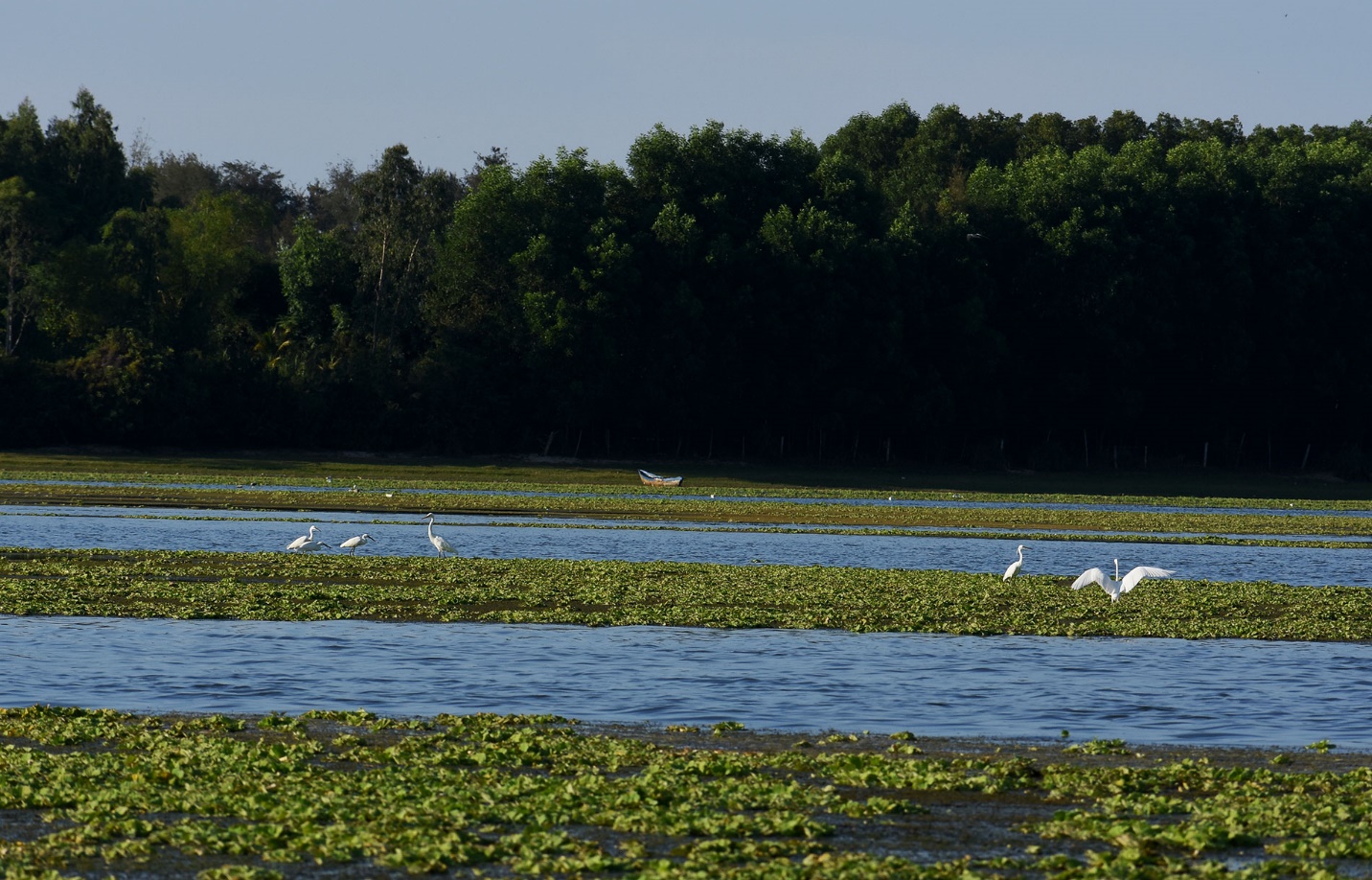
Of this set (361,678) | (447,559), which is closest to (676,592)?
(447,559)

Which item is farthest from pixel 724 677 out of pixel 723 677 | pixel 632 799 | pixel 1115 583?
pixel 1115 583

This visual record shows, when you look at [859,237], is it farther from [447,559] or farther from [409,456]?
[447,559]

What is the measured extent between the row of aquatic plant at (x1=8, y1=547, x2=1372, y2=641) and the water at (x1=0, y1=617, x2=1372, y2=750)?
3.12 feet

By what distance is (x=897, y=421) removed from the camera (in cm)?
8856

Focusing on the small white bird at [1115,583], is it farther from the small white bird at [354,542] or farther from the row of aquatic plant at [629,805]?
the small white bird at [354,542]

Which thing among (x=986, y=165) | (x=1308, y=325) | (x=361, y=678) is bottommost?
(x=361, y=678)

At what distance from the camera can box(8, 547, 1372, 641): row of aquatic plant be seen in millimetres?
26062

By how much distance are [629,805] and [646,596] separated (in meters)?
16.1

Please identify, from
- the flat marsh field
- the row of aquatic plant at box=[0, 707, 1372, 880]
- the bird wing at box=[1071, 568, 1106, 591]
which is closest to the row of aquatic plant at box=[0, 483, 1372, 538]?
the bird wing at box=[1071, 568, 1106, 591]

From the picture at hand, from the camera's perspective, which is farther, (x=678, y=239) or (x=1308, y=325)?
(x=1308, y=325)

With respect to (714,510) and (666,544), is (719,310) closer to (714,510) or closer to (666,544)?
(714,510)

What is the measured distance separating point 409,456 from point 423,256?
554 inches

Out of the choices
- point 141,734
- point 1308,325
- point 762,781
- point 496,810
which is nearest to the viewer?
point 496,810

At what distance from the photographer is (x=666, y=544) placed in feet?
140
